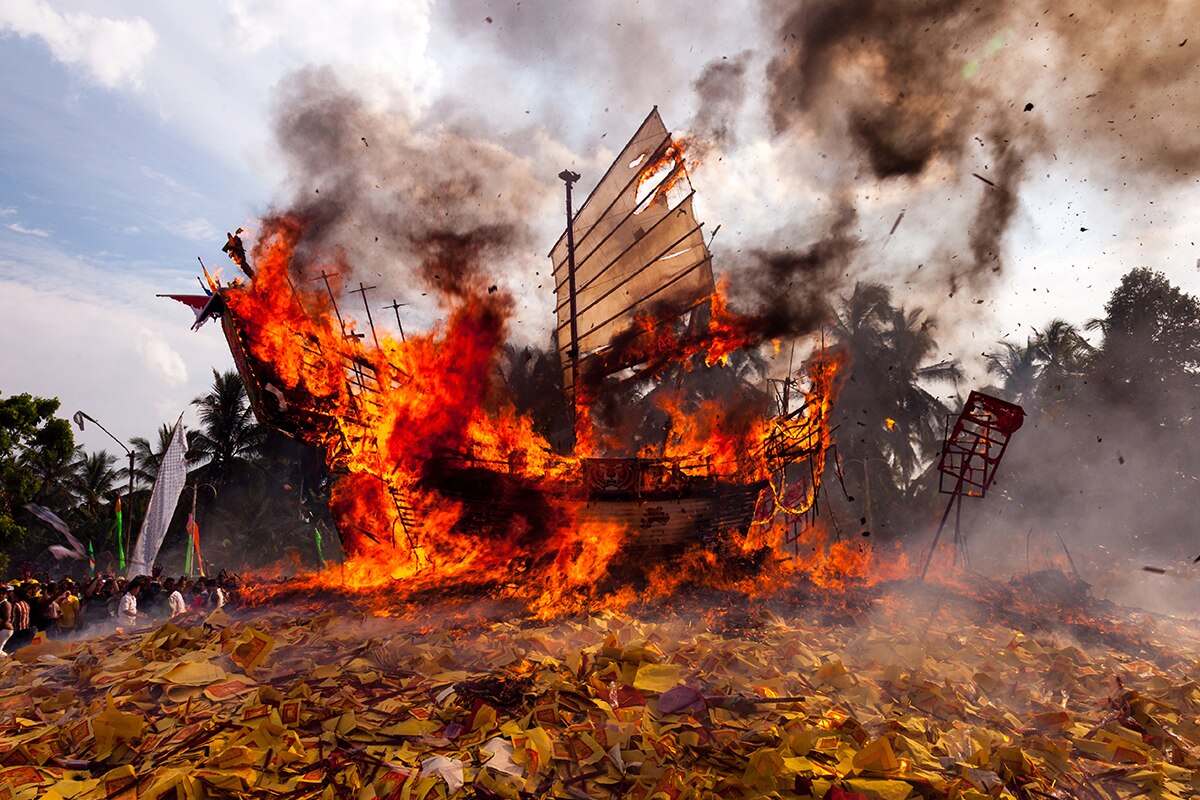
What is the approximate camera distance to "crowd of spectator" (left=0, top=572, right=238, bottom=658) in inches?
395

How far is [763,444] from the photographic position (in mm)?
18219

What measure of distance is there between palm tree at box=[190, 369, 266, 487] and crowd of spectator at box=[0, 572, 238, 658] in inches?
734

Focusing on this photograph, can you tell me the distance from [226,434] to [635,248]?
77.2ft

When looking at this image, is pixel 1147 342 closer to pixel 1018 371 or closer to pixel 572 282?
pixel 1018 371

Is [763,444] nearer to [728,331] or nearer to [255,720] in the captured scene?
[728,331]

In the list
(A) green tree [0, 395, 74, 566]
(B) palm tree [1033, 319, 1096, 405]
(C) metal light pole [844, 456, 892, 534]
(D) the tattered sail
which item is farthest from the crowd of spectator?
(B) palm tree [1033, 319, 1096, 405]

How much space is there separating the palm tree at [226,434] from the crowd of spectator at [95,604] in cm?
1863

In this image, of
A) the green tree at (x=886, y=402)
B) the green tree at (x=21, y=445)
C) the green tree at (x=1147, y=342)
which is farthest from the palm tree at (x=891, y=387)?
the green tree at (x=21, y=445)

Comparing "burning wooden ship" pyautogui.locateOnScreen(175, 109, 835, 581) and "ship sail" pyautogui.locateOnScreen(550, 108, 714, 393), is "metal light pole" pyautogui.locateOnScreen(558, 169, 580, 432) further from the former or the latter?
"burning wooden ship" pyautogui.locateOnScreen(175, 109, 835, 581)

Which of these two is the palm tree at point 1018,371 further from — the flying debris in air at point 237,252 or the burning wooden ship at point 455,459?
the flying debris in air at point 237,252

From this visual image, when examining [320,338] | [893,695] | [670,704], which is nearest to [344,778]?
[670,704]

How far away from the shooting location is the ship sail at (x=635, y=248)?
22.9m

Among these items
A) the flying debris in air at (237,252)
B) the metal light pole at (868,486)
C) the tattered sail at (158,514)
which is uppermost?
the flying debris in air at (237,252)

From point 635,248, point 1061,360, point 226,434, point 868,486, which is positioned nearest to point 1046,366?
point 1061,360
